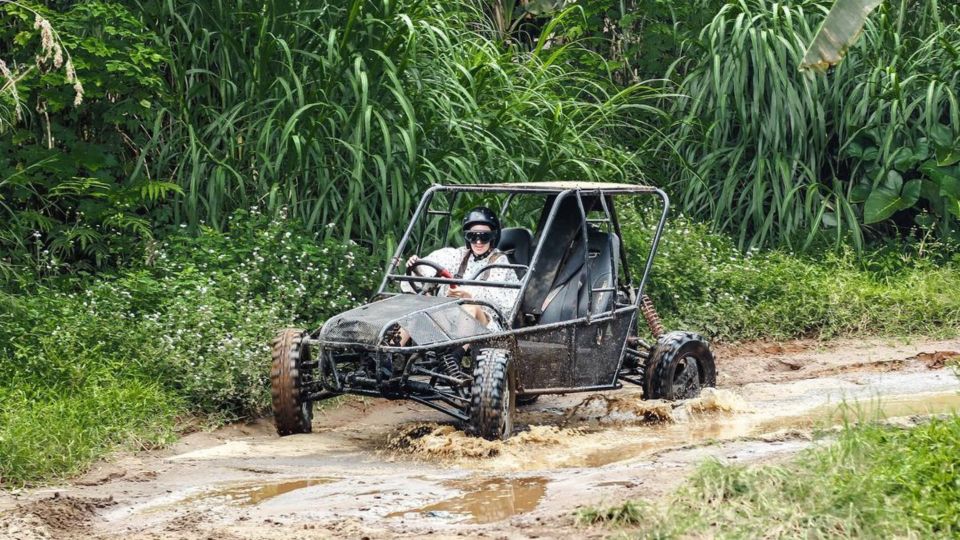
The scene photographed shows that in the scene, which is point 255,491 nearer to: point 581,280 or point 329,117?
point 581,280

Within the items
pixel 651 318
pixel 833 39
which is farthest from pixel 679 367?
pixel 833 39

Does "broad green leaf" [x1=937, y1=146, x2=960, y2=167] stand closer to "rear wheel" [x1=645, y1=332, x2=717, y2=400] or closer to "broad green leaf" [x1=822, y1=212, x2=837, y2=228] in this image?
"broad green leaf" [x1=822, y1=212, x2=837, y2=228]

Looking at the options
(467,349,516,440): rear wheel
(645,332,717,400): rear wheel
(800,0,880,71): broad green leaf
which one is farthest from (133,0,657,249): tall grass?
(467,349,516,440): rear wheel

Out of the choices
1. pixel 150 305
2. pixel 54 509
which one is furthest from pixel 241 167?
pixel 54 509

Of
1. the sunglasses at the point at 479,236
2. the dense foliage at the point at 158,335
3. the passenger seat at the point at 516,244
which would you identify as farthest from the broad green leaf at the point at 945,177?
the sunglasses at the point at 479,236

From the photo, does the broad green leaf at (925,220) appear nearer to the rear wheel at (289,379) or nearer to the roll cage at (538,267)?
the roll cage at (538,267)

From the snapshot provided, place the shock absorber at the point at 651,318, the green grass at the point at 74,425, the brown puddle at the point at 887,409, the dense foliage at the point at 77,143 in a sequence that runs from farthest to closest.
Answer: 1. the dense foliage at the point at 77,143
2. the shock absorber at the point at 651,318
3. the brown puddle at the point at 887,409
4. the green grass at the point at 74,425

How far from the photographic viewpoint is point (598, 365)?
8742mm

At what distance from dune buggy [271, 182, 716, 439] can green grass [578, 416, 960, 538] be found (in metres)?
2.14

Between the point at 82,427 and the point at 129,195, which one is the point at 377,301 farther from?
the point at 129,195

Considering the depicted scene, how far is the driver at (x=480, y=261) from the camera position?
343 inches

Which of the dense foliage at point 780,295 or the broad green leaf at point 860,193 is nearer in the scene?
the dense foliage at point 780,295

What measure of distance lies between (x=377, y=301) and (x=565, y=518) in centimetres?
299

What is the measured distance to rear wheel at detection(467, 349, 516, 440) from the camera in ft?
24.8
